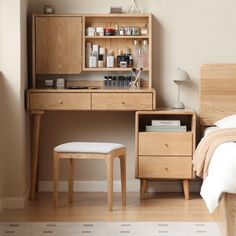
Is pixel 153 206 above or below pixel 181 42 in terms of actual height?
below

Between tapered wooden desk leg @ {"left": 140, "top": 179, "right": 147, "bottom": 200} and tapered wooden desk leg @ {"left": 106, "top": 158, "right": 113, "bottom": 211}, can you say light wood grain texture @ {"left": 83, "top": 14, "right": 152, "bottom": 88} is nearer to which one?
tapered wooden desk leg @ {"left": 140, "top": 179, "right": 147, "bottom": 200}

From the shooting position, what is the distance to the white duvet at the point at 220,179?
137 inches

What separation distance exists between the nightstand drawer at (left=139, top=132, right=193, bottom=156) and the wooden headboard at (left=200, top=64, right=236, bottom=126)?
345 mm

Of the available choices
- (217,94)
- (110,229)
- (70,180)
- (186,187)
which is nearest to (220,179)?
(110,229)

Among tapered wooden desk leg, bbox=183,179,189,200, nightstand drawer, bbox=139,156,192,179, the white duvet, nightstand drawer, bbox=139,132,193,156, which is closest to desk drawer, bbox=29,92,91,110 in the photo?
nightstand drawer, bbox=139,132,193,156

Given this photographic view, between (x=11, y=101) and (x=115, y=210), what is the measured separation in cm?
107

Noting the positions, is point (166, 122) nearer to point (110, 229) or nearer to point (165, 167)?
point (165, 167)

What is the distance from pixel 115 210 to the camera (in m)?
4.50

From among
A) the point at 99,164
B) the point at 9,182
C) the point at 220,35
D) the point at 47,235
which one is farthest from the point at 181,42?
the point at 47,235

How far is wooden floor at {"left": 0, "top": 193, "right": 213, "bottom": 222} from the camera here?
4.27 metres

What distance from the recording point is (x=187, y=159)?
188 inches

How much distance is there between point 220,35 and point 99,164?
142cm

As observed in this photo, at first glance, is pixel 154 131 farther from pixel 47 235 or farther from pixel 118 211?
pixel 47 235

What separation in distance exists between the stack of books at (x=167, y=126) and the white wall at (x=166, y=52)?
0.36 m
